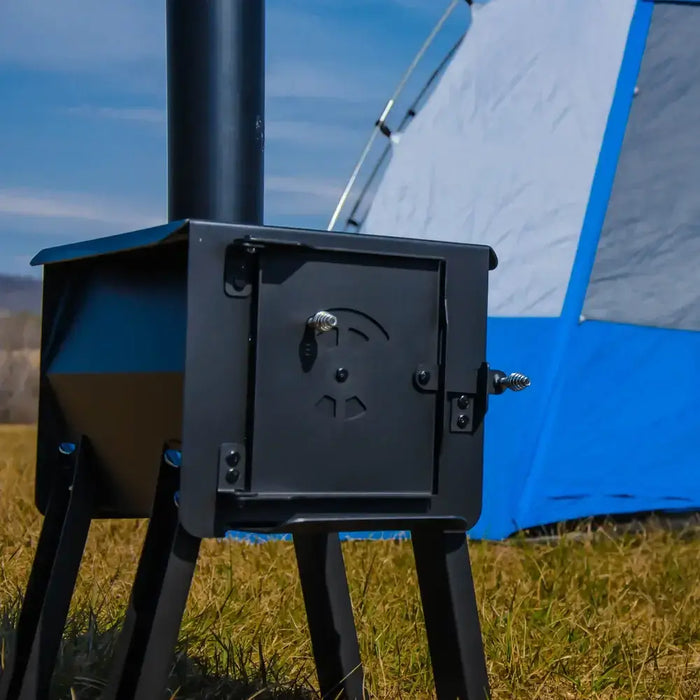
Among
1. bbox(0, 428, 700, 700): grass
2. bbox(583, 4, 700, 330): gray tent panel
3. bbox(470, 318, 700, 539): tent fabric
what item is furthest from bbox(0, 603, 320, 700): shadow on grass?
bbox(583, 4, 700, 330): gray tent panel

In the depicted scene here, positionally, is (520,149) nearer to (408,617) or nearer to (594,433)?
(594,433)

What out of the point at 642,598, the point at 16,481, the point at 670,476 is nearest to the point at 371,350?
the point at 642,598

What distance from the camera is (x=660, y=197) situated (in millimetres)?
5055

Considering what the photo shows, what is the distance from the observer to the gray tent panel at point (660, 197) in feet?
16.5

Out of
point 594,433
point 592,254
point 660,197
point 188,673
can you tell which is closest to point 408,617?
point 188,673

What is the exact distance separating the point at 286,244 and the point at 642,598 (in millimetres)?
2243

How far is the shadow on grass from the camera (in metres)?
2.72

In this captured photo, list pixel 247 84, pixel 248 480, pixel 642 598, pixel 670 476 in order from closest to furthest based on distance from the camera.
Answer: pixel 248 480 → pixel 247 84 → pixel 642 598 → pixel 670 476

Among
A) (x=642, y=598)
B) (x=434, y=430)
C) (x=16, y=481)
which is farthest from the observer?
(x=16, y=481)

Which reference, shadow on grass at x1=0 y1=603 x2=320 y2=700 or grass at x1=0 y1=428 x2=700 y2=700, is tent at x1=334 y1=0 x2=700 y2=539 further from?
shadow on grass at x1=0 y1=603 x2=320 y2=700

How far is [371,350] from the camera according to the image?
225cm

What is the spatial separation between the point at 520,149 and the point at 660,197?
0.59 meters

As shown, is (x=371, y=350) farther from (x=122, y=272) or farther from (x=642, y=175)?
(x=642, y=175)

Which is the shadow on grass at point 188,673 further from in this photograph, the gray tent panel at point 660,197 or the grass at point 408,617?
the gray tent panel at point 660,197
